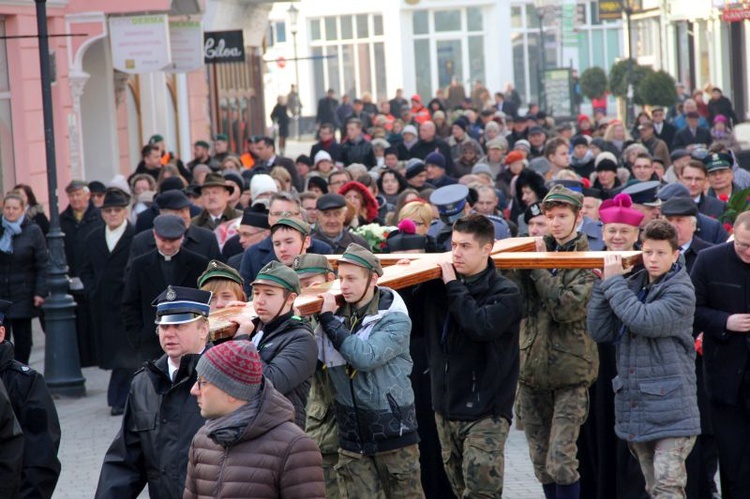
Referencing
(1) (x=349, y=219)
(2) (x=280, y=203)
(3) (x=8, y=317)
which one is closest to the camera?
(2) (x=280, y=203)

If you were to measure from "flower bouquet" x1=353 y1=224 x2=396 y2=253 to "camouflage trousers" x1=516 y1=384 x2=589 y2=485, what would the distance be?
2.40m

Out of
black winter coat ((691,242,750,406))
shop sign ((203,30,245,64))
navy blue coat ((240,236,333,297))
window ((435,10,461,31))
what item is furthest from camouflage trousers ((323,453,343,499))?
window ((435,10,461,31))

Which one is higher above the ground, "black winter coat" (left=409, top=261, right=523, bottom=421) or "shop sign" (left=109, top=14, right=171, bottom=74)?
"shop sign" (left=109, top=14, right=171, bottom=74)

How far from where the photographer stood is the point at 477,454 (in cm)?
802

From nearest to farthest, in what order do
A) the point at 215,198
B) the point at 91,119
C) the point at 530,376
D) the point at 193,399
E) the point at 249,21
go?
the point at 193,399
the point at 530,376
the point at 215,198
the point at 91,119
the point at 249,21

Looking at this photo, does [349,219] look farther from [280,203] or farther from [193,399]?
[193,399]

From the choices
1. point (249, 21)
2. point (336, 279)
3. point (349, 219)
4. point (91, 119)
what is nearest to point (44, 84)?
point (349, 219)

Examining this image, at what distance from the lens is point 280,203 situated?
10.9 metres

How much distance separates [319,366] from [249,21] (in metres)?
31.6

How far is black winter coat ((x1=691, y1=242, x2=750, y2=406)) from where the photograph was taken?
28.0 feet

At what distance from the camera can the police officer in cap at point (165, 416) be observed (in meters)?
6.33

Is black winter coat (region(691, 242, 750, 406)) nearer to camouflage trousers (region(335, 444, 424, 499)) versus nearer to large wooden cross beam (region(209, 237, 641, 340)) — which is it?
large wooden cross beam (region(209, 237, 641, 340))

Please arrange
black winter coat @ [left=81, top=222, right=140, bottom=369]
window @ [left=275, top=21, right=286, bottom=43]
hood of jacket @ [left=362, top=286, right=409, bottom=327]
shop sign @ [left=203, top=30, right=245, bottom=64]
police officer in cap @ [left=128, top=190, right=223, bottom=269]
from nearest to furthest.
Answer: hood of jacket @ [left=362, top=286, right=409, bottom=327] < police officer in cap @ [left=128, top=190, right=223, bottom=269] < black winter coat @ [left=81, top=222, right=140, bottom=369] < shop sign @ [left=203, top=30, right=245, bottom=64] < window @ [left=275, top=21, right=286, bottom=43]

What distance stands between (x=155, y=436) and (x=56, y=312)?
26.3ft
